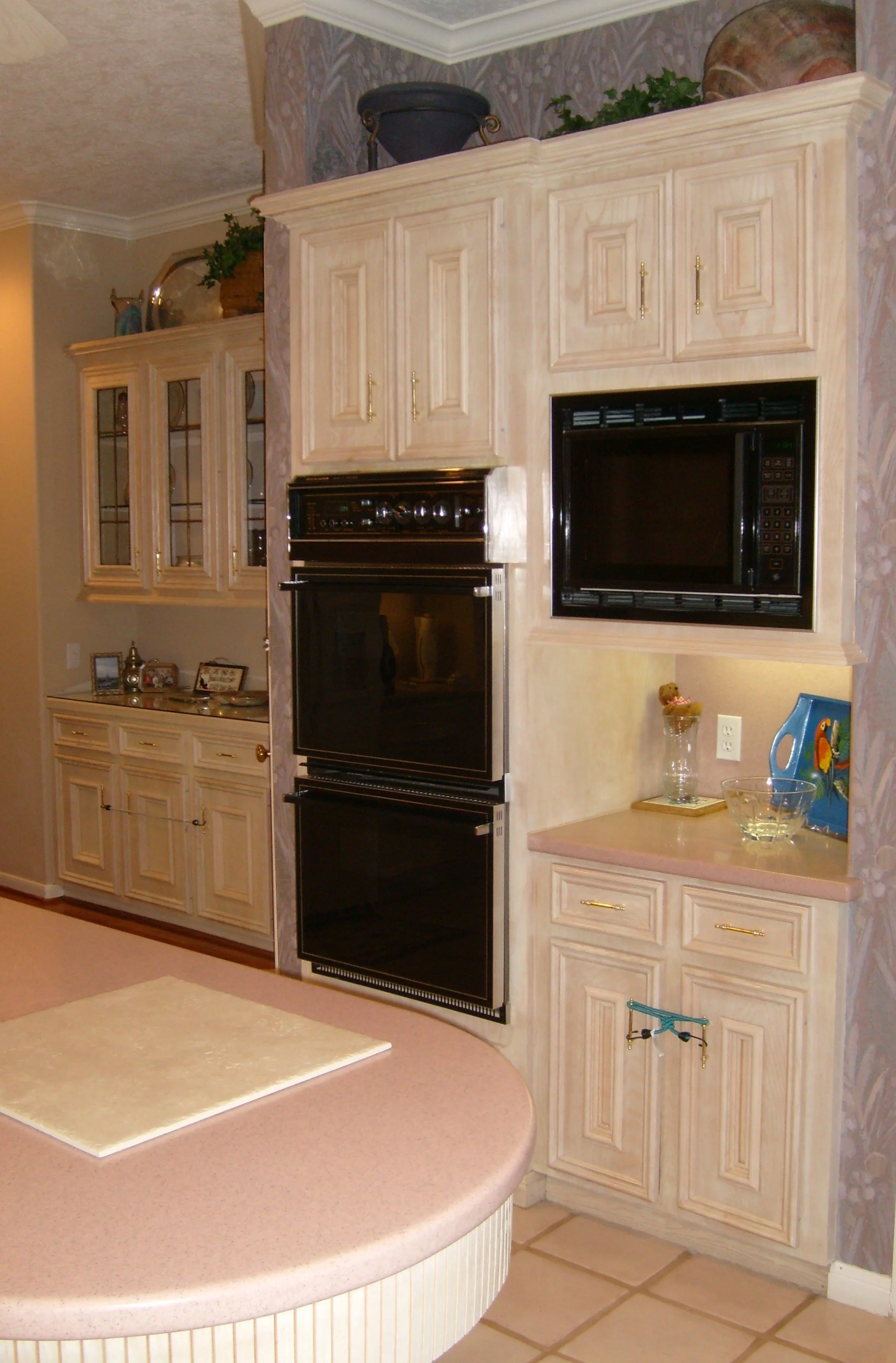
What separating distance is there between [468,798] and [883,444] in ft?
3.83

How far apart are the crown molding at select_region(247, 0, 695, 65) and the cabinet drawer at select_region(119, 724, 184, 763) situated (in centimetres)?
264

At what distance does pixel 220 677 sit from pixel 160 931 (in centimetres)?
107

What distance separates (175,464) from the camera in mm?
5113

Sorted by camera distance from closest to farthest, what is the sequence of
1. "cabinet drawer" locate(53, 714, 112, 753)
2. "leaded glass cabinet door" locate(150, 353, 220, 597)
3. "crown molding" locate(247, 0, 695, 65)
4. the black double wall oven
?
the black double wall oven < "crown molding" locate(247, 0, 695, 65) < "leaded glass cabinet door" locate(150, 353, 220, 597) < "cabinet drawer" locate(53, 714, 112, 753)

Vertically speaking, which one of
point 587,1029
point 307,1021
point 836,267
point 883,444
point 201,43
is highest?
point 201,43

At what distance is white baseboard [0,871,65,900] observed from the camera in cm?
554

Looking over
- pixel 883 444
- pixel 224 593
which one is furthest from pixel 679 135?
pixel 224 593

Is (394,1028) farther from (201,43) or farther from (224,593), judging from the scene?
(224,593)

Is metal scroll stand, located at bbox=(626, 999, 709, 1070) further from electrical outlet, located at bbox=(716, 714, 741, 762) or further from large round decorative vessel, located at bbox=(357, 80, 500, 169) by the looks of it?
large round decorative vessel, located at bbox=(357, 80, 500, 169)

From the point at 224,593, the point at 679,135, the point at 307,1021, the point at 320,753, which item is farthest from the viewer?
the point at 224,593

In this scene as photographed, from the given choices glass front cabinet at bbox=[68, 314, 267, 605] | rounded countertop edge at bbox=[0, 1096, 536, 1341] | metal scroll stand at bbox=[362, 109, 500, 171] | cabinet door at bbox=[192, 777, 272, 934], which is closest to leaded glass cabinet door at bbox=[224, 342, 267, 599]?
glass front cabinet at bbox=[68, 314, 267, 605]

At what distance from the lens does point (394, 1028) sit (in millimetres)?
1633

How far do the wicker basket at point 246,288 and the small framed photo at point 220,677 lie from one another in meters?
1.44

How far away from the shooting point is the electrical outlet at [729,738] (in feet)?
10.4
